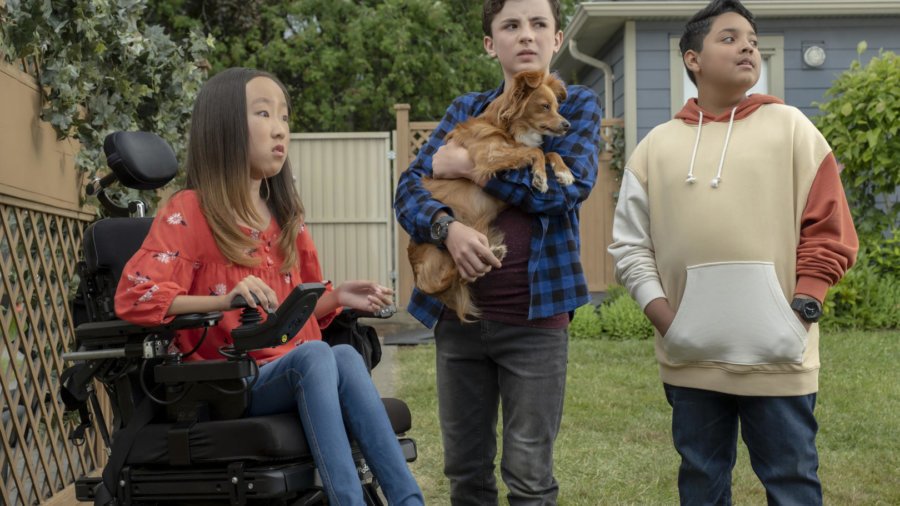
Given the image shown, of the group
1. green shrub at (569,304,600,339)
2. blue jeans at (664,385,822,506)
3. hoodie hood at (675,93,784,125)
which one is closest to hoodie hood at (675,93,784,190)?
hoodie hood at (675,93,784,125)

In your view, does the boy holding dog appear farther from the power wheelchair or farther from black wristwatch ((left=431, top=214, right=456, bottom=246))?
the power wheelchair

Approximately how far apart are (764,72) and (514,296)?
9858mm

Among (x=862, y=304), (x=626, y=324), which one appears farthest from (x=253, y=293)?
(x=862, y=304)

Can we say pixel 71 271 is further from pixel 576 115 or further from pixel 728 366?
pixel 728 366

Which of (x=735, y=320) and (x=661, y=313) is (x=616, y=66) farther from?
(x=735, y=320)

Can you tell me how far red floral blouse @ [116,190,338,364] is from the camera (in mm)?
2617

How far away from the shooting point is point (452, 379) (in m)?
2.93

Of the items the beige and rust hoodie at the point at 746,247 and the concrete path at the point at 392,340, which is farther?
the concrete path at the point at 392,340

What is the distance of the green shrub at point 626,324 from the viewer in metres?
9.05

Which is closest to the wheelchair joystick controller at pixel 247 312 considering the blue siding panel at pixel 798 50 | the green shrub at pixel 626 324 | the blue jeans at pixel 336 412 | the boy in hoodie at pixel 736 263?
the blue jeans at pixel 336 412

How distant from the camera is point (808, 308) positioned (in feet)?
8.39

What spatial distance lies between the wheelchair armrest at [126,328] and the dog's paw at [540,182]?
0.91m

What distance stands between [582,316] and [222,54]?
999cm

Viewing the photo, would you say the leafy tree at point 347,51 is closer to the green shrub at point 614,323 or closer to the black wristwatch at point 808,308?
the green shrub at point 614,323
